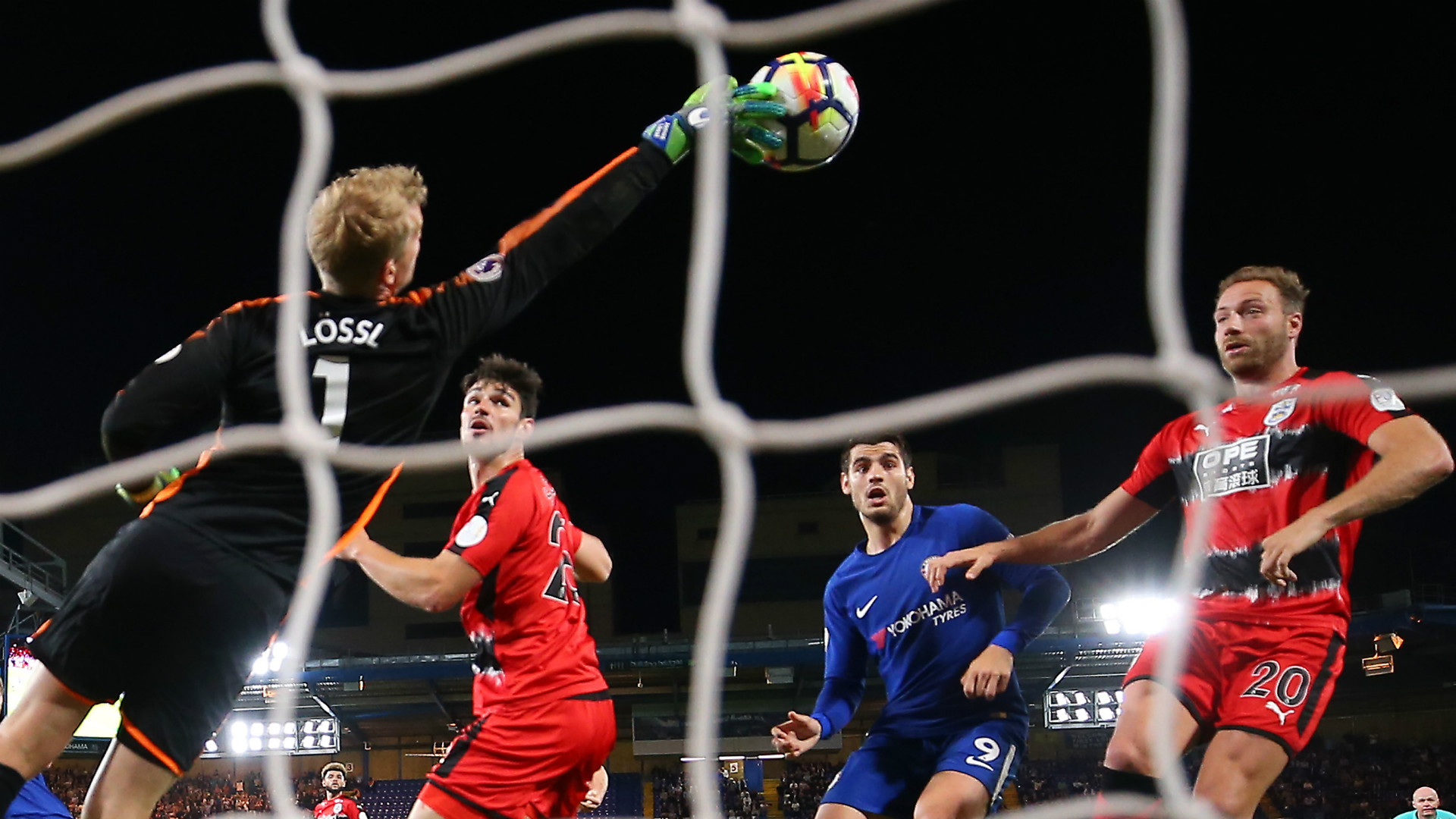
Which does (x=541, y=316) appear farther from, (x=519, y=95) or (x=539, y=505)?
(x=539, y=505)

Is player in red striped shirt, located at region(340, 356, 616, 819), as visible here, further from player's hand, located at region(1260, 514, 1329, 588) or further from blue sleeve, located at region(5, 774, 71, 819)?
player's hand, located at region(1260, 514, 1329, 588)

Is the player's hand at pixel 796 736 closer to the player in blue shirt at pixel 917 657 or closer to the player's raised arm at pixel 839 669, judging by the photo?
the player in blue shirt at pixel 917 657

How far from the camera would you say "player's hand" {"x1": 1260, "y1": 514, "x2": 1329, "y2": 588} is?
3.16 meters

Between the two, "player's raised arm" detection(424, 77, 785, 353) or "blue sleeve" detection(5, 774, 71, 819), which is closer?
"player's raised arm" detection(424, 77, 785, 353)

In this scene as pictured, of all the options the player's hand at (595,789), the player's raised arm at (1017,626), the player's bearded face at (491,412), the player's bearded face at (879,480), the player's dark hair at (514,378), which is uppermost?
the player's dark hair at (514,378)

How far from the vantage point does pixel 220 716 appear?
9.54 feet

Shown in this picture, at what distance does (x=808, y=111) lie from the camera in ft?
13.3

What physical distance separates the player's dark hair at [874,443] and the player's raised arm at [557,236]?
1647 millimetres

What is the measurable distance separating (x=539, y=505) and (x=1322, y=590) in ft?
8.34

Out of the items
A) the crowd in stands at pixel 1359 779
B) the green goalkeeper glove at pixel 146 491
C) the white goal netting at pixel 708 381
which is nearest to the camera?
the white goal netting at pixel 708 381

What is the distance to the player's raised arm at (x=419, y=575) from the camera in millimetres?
3699

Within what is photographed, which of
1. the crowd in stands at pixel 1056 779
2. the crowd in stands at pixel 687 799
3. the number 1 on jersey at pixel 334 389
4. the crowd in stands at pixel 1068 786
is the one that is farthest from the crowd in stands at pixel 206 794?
the number 1 on jersey at pixel 334 389

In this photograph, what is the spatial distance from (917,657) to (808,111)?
2.05 metres

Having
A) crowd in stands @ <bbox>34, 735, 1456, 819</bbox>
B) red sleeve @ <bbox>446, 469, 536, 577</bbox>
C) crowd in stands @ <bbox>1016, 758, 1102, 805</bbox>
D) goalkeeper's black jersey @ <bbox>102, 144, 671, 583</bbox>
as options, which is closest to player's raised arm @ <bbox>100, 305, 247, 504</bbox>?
goalkeeper's black jersey @ <bbox>102, 144, 671, 583</bbox>
